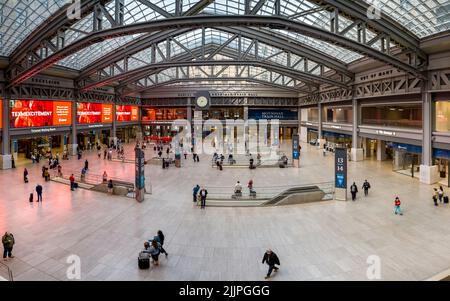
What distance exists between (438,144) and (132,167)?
29458 millimetres

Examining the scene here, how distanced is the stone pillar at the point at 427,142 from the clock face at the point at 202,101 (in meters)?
29.4

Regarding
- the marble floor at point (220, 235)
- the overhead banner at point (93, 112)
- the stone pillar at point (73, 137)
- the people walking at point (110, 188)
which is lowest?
the marble floor at point (220, 235)

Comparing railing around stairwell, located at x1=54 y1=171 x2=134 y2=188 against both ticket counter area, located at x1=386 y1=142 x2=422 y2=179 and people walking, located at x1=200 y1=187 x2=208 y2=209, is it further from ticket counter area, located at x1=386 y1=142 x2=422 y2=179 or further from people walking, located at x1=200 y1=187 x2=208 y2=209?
ticket counter area, located at x1=386 y1=142 x2=422 y2=179

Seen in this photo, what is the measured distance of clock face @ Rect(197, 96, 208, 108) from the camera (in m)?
44.8

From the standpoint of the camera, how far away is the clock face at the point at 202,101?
4484 cm

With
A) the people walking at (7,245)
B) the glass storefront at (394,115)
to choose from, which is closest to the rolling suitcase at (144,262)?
the people walking at (7,245)

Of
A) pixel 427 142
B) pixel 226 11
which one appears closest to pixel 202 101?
pixel 226 11

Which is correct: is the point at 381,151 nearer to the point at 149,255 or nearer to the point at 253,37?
the point at 253,37

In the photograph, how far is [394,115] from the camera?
1176 inches

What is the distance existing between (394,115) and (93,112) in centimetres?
4223

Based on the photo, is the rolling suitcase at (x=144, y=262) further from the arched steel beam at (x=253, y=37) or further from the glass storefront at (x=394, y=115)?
the glass storefront at (x=394, y=115)

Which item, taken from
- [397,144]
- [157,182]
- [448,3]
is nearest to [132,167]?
[157,182]

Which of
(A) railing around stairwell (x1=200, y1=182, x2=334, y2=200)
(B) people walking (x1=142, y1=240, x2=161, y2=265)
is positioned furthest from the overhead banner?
(B) people walking (x1=142, y1=240, x2=161, y2=265)

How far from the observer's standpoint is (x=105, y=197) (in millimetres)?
19953
